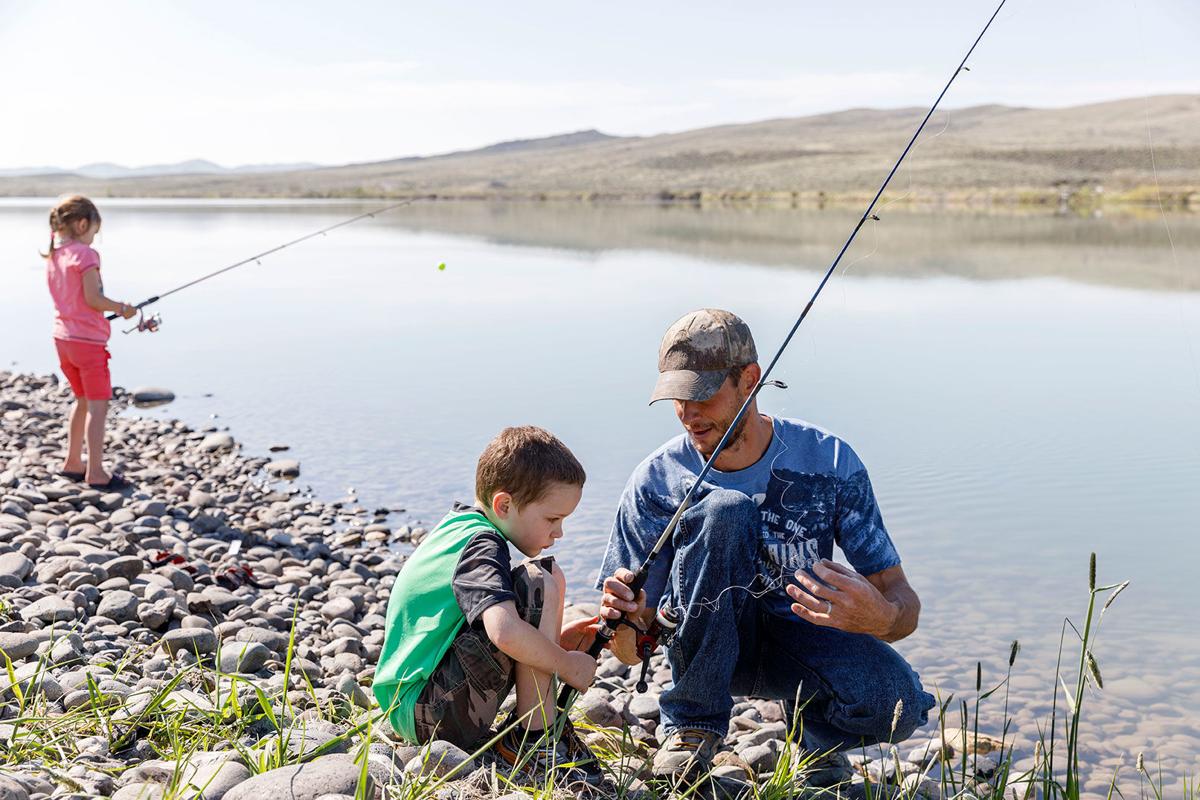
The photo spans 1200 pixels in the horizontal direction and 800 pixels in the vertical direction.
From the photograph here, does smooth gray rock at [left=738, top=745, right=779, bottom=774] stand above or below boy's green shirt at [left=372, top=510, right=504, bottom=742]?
below

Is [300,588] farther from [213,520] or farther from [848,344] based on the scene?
[848,344]

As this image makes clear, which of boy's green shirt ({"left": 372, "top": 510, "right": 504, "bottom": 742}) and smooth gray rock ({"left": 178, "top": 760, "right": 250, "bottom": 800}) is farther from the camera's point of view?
boy's green shirt ({"left": 372, "top": 510, "right": 504, "bottom": 742})

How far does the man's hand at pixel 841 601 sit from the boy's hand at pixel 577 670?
485 mm

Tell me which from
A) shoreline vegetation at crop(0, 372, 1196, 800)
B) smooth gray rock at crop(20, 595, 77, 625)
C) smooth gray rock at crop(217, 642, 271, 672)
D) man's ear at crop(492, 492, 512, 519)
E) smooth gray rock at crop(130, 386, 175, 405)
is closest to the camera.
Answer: shoreline vegetation at crop(0, 372, 1196, 800)

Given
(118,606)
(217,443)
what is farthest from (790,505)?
(217,443)

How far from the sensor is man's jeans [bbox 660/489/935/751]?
279 cm

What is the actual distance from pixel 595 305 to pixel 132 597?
36.6 ft

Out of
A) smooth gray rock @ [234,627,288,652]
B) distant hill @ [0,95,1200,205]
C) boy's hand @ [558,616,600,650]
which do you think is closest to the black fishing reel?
boy's hand @ [558,616,600,650]

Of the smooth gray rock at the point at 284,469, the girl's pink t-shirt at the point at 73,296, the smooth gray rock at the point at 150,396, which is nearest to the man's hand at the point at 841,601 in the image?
the girl's pink t-shirt at the point at 73,296

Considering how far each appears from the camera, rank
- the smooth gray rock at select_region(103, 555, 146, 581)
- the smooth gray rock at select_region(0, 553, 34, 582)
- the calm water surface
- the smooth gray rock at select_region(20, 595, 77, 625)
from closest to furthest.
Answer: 1. the smooth gray rock at select_region(20, 595, 77, 625)
2. the smooth gray rock at select_region(0, 553, 34, 582)
3. the smooth gray rock at select_region(103, 555, 146, 581)
4. the calm water surface

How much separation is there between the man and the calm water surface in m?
0.85

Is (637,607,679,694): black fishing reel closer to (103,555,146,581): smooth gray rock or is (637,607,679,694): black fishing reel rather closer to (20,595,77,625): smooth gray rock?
(20,595,77,625): smooth gray rock

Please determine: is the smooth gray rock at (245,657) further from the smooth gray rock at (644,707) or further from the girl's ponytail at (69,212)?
the girl's ponytail at (69,212)

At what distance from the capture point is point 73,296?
572 centimetres
